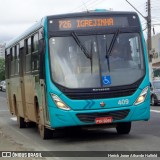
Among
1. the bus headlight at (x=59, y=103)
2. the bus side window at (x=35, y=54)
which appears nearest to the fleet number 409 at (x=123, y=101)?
the bus headlight at (x=59, y=103)

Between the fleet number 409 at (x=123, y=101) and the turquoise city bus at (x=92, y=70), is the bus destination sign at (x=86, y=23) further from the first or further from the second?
the fleet number 409 at (x=123, y=101)

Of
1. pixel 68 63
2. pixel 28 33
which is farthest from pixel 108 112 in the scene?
pixel 28 33

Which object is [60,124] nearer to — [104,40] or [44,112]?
[44,112]

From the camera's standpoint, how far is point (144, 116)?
12055 millimetres

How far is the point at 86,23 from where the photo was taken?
12156mm

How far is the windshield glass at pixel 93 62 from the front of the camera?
38.5 ft

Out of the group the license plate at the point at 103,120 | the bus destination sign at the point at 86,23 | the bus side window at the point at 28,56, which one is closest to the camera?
the license plate at the point at 103,120

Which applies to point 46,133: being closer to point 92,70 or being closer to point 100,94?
point 100,94

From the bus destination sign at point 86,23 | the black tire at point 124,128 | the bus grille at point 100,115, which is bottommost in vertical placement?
the black tire at point 124,128

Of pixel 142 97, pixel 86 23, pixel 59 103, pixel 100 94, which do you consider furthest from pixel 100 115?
pixel 86 23

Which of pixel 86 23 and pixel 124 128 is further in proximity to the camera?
pixel 124 128

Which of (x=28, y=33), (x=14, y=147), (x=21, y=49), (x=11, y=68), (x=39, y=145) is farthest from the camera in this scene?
(x=11, y=68)

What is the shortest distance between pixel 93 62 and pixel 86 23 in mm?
1005

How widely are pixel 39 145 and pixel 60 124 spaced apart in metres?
0.96
